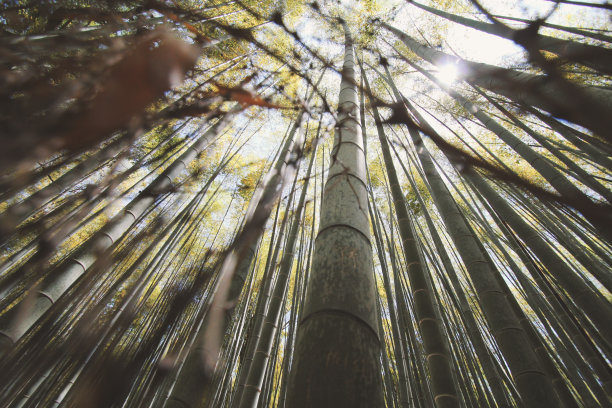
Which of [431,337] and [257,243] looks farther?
[257,243]

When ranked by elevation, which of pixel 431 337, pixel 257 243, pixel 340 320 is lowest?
pixel 340 320

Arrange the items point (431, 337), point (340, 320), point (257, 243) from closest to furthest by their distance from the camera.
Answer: point (340, 320) < point (431, 337) < point (257, 243)

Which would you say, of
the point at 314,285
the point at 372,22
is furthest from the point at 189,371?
the point at 372,22

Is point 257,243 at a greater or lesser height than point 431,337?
greater

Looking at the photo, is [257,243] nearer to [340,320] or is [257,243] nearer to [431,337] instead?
[431,337]

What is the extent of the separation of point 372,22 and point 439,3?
103 centimetres

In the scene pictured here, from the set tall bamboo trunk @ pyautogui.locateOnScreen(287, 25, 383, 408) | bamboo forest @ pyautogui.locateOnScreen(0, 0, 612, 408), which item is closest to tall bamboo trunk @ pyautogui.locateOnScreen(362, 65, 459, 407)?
bamboo forest @ pyautogui.locateOnScreen(0, 0, 612, 408)

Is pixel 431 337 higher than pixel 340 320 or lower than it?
higher

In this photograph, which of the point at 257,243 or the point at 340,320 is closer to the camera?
the point at 340,320

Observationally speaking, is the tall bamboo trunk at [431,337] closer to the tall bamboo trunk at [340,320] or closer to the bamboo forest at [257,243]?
the bamboo forest at [257,243]

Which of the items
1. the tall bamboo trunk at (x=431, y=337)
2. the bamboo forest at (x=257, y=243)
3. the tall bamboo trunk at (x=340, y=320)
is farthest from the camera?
the tall bamboo trunk at (x=431, y=337)

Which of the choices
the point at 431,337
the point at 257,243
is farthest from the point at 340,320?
the point at 257,243

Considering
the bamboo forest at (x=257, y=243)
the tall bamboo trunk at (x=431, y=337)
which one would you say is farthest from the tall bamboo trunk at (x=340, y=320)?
the tall bamboo trunk at (x=431, y=337)

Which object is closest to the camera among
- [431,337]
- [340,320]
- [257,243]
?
[340,320]
